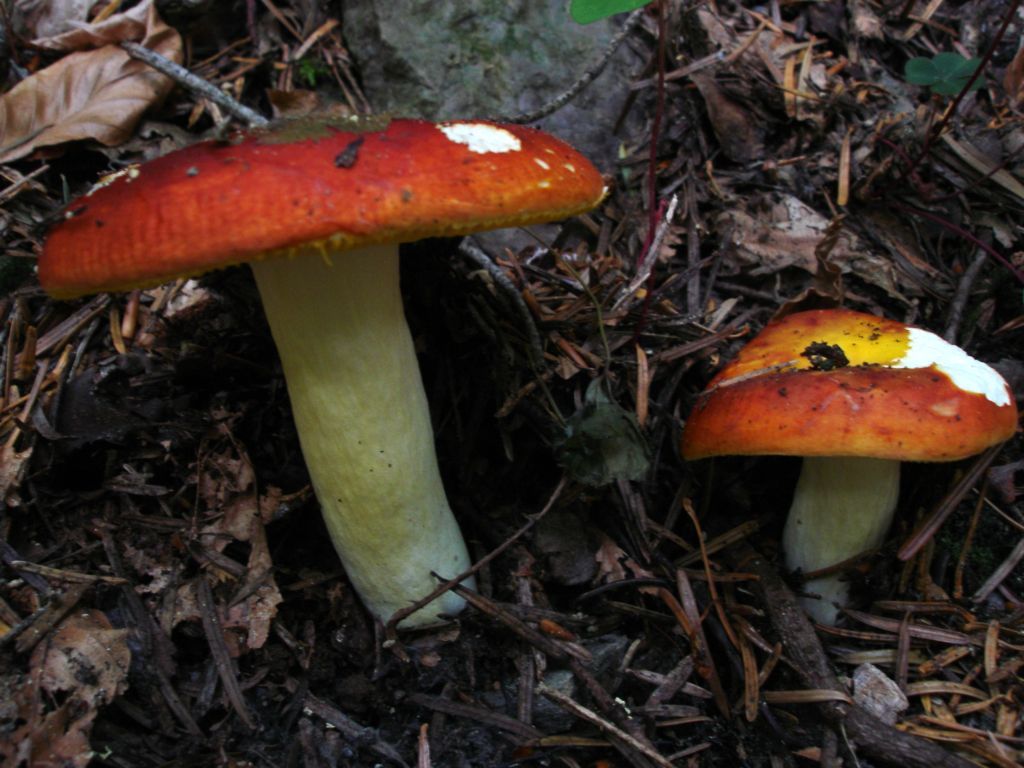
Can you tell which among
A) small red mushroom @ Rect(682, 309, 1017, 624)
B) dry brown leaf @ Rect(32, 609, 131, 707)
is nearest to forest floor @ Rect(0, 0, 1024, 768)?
dry brown leaf @ Rect(32, 609, 131, 707)

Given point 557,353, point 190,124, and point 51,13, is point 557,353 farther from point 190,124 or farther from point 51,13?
point 51,13

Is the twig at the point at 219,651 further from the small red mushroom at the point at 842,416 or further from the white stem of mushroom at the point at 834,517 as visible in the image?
the white stem of mushroom at the point at 834,517

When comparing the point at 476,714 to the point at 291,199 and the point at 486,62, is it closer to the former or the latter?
the point at 291,199

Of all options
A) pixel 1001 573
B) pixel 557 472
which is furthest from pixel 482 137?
pixel 1001 573

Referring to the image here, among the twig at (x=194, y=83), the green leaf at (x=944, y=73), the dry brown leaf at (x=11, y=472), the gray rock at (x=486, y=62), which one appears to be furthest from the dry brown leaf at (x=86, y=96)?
the green leaf at (x=944, y=73)

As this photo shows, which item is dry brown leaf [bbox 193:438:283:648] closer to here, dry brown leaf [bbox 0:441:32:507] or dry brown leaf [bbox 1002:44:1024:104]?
dry brown leaf [bbox 0:441:32:507]
